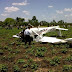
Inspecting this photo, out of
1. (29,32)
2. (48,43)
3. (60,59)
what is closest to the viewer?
(60,59)

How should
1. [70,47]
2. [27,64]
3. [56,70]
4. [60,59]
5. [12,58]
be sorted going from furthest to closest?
[70,47], [12,58], [60,59], [27,64], [56,70]

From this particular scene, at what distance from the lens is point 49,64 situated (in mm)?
6980

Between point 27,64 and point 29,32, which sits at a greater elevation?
point 29,32

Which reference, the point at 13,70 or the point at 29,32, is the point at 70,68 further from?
the point at 29,32

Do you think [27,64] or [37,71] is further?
[27,64]

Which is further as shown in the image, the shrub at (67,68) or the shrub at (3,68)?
the shrub at (3,68)

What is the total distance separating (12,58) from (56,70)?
3097 millimetres

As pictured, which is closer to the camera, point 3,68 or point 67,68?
point 67,68

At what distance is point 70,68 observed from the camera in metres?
6.21

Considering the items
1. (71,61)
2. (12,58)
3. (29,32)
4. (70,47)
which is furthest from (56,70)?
(29,32)

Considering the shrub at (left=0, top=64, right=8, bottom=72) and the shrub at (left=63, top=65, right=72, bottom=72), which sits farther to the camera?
the shrub at (left=0, top=64, right=8, bottom=72)

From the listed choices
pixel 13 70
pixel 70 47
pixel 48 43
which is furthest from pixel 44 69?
pixel 48 43

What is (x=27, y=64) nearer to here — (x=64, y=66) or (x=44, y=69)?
(x=44, y=69)

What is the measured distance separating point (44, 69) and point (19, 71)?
44.7 inches
